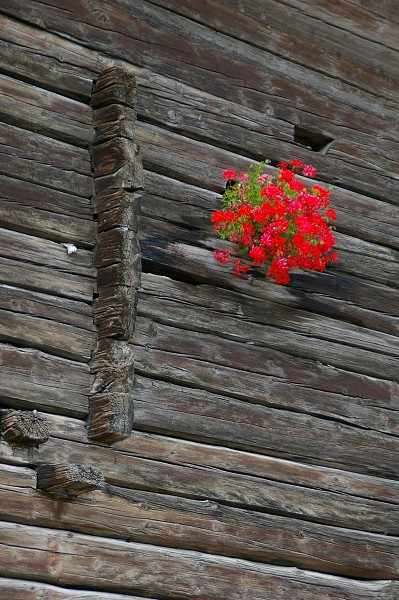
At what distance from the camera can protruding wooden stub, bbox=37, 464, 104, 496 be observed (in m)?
5.30

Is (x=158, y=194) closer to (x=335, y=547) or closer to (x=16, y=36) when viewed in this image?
(x=16, y=36)

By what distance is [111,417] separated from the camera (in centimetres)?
561

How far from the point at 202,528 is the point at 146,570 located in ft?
1.34

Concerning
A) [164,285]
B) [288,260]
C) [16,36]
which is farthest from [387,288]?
[16,36]

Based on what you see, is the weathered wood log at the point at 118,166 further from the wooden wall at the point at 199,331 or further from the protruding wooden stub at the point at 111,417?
the protruding wooden stub at the point at 111,417

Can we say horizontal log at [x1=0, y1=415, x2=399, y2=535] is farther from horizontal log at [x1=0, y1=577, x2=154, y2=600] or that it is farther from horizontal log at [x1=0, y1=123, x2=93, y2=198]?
horizontal log at [x1=0, y1=123, x2=93, y2=198]

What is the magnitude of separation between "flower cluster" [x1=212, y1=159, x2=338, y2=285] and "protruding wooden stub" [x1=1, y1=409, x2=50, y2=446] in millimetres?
1576

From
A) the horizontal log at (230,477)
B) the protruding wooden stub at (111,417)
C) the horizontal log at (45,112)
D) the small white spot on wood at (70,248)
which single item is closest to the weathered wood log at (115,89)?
the horizontal log at (45,112)

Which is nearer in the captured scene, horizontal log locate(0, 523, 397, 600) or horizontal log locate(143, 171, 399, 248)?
horizontal log locate(0, 523, 397, 600)

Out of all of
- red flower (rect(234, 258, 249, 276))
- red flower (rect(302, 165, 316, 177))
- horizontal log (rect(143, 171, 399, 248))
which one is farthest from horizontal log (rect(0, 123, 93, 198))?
red flower (rect(302, 165, 316, 177))

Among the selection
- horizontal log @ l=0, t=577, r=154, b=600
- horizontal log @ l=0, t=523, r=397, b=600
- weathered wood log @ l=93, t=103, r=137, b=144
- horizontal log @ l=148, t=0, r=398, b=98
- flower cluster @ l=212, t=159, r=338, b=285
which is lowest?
horizontal log @ l=0, t=577, r=154, b=600

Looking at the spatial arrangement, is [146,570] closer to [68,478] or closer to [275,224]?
[68,478]

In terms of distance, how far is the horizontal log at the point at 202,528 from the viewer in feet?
17.8

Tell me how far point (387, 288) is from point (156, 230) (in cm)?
171
